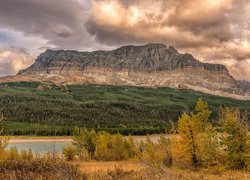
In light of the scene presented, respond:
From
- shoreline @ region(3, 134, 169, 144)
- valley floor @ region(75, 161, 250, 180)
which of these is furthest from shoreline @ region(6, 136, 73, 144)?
valley floor @ region(75, 161, 250, 180)

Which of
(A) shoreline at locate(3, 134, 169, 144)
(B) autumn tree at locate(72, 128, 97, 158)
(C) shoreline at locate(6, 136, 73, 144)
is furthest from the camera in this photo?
(C) shoreline at locate(6, 136, 73, 144)

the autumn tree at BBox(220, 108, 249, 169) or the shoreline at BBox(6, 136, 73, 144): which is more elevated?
the autumn tree at BBox(220, 108, 249, 169)

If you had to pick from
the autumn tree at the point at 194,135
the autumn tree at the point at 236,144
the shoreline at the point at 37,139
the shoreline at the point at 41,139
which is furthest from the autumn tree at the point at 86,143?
the shoreline at the point at 37,139

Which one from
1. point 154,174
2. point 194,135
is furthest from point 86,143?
point 154,174

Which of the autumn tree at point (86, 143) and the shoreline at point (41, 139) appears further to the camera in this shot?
the shoreline at point (41, 139)

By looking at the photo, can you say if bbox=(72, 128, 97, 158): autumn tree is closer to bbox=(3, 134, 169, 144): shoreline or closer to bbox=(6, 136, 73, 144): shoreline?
bbox=(3, 134, 169, 144): shoreline

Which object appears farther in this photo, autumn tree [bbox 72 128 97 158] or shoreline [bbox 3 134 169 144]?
shoreline [bbox 3 134 169 144]

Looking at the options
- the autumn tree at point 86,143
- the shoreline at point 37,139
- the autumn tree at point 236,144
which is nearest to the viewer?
the autumn tree at point 236,144

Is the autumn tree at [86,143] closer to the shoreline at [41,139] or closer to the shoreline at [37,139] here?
the shoreline at [41,139]

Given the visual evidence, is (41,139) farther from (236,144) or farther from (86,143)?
(236,144)

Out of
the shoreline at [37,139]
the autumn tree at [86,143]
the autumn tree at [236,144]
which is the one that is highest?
the autumn tree at [236,144]

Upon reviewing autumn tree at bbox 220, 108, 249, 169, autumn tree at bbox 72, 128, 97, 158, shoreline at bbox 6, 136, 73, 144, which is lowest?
shoreline at bbox 6, 136, 73, 144

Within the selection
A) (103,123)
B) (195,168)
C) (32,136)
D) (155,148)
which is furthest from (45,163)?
(103,123)

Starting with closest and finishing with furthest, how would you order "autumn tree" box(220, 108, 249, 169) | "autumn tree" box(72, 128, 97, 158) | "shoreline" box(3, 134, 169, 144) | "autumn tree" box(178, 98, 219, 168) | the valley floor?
the valley floor
"autumn tree" box(220, 108, 249, 169)
"autumn tree" box(178, 98, 219, 168)
"autumn tree" box(72, 128, 97, 158)
"shoreline" box(3, 134, 169, 144)
